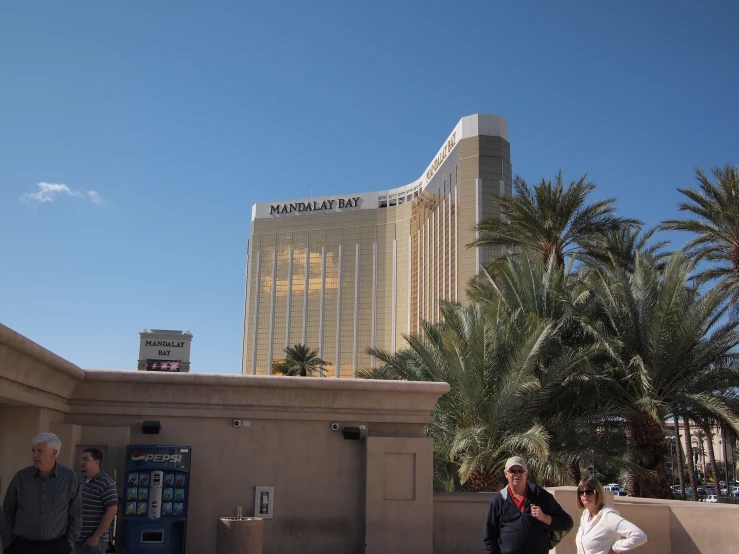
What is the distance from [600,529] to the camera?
18.4 feet

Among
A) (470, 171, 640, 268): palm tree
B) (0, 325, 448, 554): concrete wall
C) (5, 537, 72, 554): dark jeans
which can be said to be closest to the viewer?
(5, 537, 72, 554): dark jeans

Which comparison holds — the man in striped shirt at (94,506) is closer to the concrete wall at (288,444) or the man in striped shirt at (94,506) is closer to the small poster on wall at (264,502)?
the concrete wall at (288,444)

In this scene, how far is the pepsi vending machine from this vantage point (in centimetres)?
1125

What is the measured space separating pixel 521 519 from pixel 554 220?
20.5 metres

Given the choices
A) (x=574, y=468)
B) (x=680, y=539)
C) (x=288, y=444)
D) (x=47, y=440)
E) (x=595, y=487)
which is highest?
(x=288, y=444)

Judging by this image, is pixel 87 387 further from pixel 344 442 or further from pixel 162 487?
pixel 344 442

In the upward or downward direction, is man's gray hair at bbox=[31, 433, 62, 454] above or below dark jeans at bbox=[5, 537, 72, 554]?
above

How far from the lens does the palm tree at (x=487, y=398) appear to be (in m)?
16.1

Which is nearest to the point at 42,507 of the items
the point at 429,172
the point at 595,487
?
the point at 595,487

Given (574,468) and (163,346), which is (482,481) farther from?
(163,346)

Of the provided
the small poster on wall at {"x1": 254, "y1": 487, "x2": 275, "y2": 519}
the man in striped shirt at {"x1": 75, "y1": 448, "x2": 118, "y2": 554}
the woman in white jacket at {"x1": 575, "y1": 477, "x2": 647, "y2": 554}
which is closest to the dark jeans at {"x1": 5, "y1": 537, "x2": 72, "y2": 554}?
the man in striped shirt at {"x1": 75, "y1": 448, "x2": 118, "y2": 554}

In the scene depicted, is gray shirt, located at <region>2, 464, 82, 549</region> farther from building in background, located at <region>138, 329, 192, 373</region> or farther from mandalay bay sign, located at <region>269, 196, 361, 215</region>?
mandalay bay sign, located at <region>269, 196, 361, 215</region>

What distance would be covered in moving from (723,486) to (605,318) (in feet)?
216

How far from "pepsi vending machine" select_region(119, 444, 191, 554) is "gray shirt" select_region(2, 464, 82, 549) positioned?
5539 millimetres
